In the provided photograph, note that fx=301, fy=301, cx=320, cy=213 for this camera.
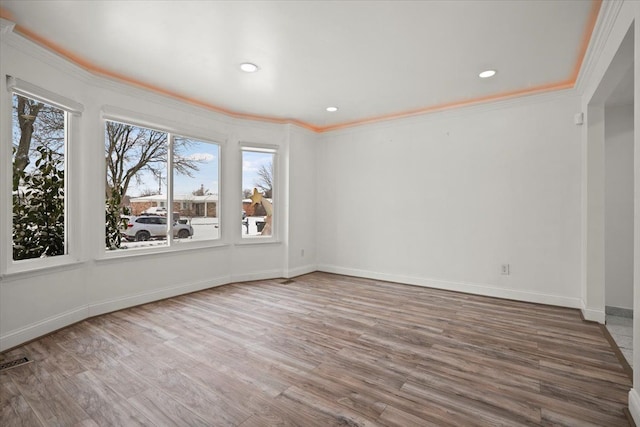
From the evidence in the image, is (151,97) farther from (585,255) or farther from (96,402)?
(585,255)

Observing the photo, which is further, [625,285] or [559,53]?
[625,285]

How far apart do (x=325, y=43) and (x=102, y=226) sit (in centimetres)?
313

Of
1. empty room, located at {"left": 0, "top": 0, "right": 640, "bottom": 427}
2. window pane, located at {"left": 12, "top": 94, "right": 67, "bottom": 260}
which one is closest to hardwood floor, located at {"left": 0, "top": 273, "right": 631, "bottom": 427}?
empty room, located at {"left": 0, "top": 0, "right": 640, "bottom": 427}

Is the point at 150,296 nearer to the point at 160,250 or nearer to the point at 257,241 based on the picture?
the point at 160,250

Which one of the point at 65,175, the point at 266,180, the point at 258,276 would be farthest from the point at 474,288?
the point at 65,175

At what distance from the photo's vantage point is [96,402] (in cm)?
189

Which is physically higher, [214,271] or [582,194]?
[582,194]

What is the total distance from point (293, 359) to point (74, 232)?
8.89 feet

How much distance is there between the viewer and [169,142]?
419 centimetres

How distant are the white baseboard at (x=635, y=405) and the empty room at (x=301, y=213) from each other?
1.1 inches

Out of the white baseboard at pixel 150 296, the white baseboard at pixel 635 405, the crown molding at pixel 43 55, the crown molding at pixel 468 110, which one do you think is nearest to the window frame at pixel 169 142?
the crown molding at pixel 43 55

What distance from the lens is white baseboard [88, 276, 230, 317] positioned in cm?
343

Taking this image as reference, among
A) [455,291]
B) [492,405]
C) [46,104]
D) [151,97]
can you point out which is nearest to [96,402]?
[492,405]

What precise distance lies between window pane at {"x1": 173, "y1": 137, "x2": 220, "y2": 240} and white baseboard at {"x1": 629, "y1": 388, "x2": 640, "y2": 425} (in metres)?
4.66
